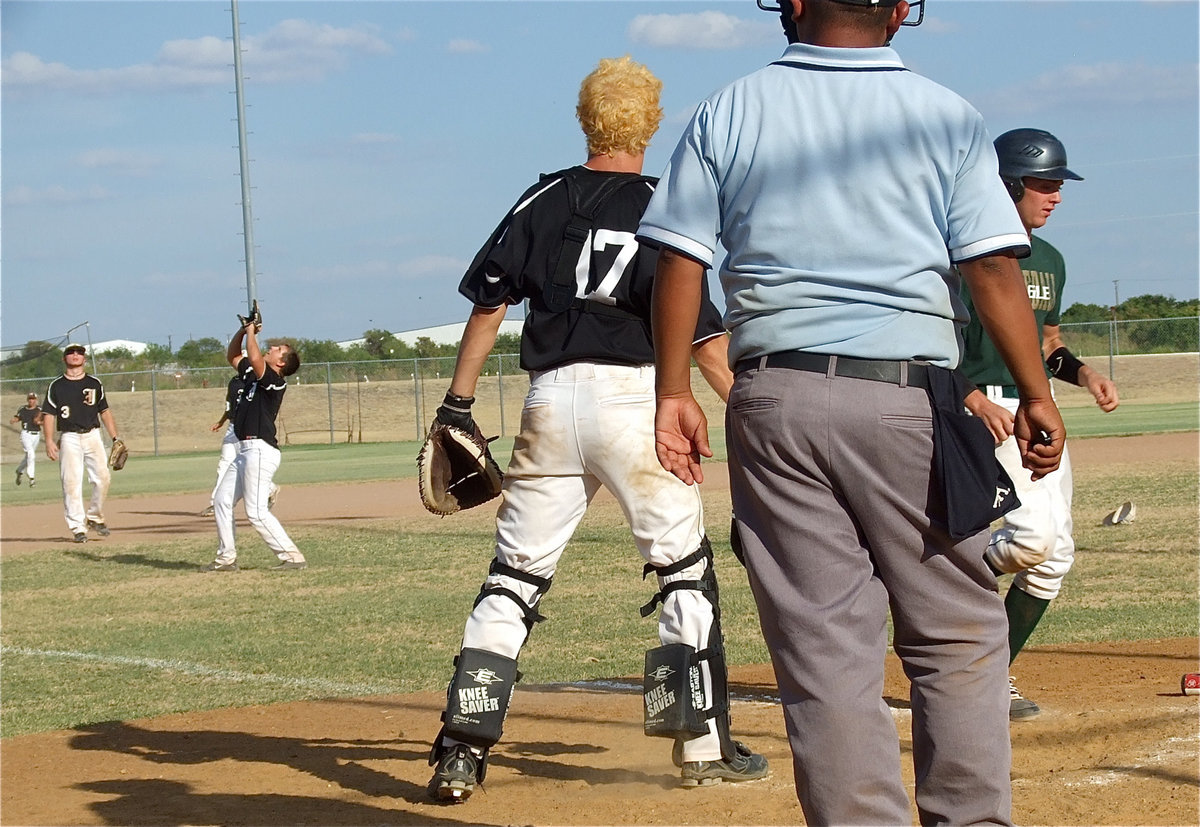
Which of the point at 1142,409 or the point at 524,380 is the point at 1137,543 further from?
the point at 524,380

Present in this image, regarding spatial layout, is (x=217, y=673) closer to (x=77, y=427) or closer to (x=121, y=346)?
(x=77, y=427)

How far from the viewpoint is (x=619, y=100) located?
4.66 metres

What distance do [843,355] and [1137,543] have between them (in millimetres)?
9106

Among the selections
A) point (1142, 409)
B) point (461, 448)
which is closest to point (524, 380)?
point (1142, 409)

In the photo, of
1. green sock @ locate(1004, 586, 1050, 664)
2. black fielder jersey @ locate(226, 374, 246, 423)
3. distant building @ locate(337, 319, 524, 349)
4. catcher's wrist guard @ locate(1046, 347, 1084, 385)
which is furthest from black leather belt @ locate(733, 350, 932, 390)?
distant building @ locate(337, 319, 524, 349)

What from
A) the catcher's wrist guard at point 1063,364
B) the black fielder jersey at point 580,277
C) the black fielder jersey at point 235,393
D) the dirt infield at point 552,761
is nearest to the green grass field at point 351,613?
the dirt infield at point 552,761

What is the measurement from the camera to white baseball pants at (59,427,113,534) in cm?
1595

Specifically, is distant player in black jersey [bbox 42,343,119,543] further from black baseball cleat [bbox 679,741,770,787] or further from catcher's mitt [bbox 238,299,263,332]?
black baseball cleat [bbox 679,741,770,787]

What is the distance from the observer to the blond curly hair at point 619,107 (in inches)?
184

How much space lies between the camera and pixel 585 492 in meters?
4.66

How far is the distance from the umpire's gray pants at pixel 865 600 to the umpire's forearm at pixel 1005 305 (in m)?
0.23

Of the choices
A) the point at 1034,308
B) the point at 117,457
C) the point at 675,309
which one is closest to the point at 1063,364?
the point at 1034,308

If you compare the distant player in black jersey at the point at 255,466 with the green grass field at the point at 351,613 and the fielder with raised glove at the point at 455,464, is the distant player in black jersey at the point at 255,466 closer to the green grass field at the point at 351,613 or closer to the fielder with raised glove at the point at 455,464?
the green grass field at the point at 351,613

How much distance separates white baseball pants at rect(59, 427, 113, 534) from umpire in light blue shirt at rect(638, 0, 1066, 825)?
47.1ft
